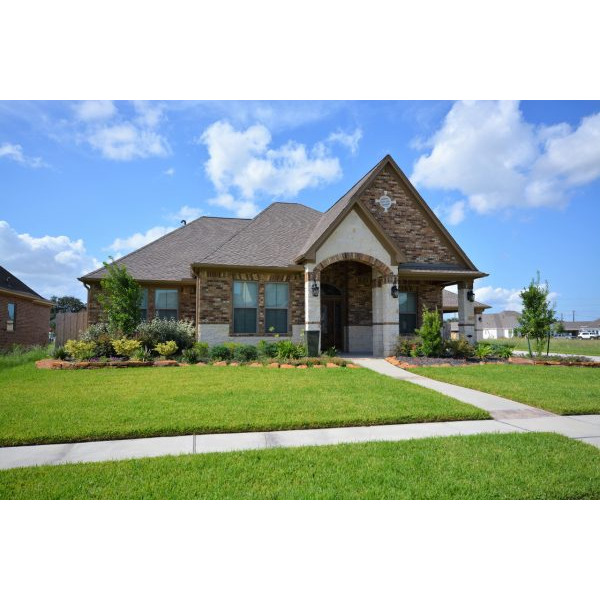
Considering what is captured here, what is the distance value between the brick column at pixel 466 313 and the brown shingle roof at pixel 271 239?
689cm

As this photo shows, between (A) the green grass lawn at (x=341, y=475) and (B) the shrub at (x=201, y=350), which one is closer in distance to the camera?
(A) the green grass lawn at (x=341, y=475)

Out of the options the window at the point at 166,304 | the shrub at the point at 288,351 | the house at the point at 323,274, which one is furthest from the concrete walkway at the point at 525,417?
the window at the point at 166,304

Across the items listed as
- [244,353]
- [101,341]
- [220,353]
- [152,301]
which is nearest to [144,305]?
[152,301]

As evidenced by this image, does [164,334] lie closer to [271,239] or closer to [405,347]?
[271,239]

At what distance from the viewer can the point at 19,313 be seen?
22297 millimetres

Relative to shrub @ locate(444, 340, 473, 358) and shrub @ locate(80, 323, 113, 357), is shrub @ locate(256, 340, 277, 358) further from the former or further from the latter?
shrub @ locate(444, 340, 473, 358)

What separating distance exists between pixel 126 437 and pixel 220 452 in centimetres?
150

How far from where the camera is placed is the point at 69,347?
12297 millimetres

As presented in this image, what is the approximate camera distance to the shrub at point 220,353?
503 inches

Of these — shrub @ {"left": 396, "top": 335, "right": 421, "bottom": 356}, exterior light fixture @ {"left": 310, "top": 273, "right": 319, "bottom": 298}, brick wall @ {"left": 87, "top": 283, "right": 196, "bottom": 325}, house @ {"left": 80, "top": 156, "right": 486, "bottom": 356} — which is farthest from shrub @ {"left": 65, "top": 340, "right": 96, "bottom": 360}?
shrub @ {"left": 396, "top": 335, "right": 421, "bottom": 356}

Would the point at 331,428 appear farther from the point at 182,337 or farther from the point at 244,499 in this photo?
the point at 182,337

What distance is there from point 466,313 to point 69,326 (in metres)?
17.0

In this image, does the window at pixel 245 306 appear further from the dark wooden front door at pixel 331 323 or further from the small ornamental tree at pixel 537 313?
the small ornamental tree at pixel 537 313

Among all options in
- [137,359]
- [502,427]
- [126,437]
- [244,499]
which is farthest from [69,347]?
[502,427]
